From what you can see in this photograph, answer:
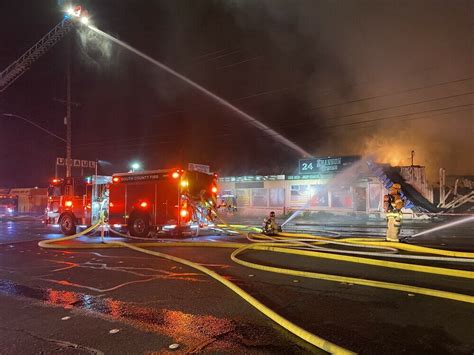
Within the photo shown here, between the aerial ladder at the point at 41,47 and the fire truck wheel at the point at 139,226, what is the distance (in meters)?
12.4

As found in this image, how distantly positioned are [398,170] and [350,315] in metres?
21.1

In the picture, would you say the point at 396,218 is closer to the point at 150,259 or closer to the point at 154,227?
the point at 150,259

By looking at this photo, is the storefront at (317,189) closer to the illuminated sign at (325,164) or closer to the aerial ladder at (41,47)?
the illuminated sign at (325,164)

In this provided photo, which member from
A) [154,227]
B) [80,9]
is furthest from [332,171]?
[80,9]

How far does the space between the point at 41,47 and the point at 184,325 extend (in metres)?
24.0

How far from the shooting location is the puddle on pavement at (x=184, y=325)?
152 inches

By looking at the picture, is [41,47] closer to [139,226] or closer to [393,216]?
[139,226]

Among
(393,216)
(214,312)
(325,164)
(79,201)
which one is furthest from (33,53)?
(214,312)

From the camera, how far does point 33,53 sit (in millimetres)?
24312

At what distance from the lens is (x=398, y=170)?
24.0 meters

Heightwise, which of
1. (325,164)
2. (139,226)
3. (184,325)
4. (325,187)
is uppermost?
(325,164)

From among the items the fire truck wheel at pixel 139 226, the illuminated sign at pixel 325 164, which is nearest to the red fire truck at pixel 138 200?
the fire truck wheel at pixel 139 226

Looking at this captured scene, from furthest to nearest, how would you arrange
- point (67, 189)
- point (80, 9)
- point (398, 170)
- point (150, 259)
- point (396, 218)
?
point (398, 170), point (80, 9), point (67, 189), point (396, 218), point (150, 259)

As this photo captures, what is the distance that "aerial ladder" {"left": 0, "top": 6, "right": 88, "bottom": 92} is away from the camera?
69.9 feet
